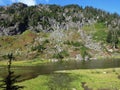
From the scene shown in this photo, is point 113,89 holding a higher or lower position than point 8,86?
lower

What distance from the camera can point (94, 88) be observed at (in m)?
77.8

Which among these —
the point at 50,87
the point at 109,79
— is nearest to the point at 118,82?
the point at 109,79

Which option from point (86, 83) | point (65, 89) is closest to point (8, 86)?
point (65, 89)

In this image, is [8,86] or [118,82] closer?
[8,86]

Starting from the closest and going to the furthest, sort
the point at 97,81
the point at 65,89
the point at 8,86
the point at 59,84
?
the point at 8,86 < the point at 65,89 < the point at 59,84 < the point at 97,81

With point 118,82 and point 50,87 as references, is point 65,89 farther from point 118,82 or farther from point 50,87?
point 118,82

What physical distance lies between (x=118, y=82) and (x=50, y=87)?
858 inches

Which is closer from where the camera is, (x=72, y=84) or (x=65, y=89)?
(x=65, y=89)

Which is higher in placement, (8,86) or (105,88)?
(8,86)

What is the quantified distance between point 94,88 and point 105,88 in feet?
10.3

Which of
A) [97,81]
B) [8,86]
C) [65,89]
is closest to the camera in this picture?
[8,86]

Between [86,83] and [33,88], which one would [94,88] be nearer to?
[86,83]

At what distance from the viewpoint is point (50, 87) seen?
258ft

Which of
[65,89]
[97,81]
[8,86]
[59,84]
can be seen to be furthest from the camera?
[97,81]
